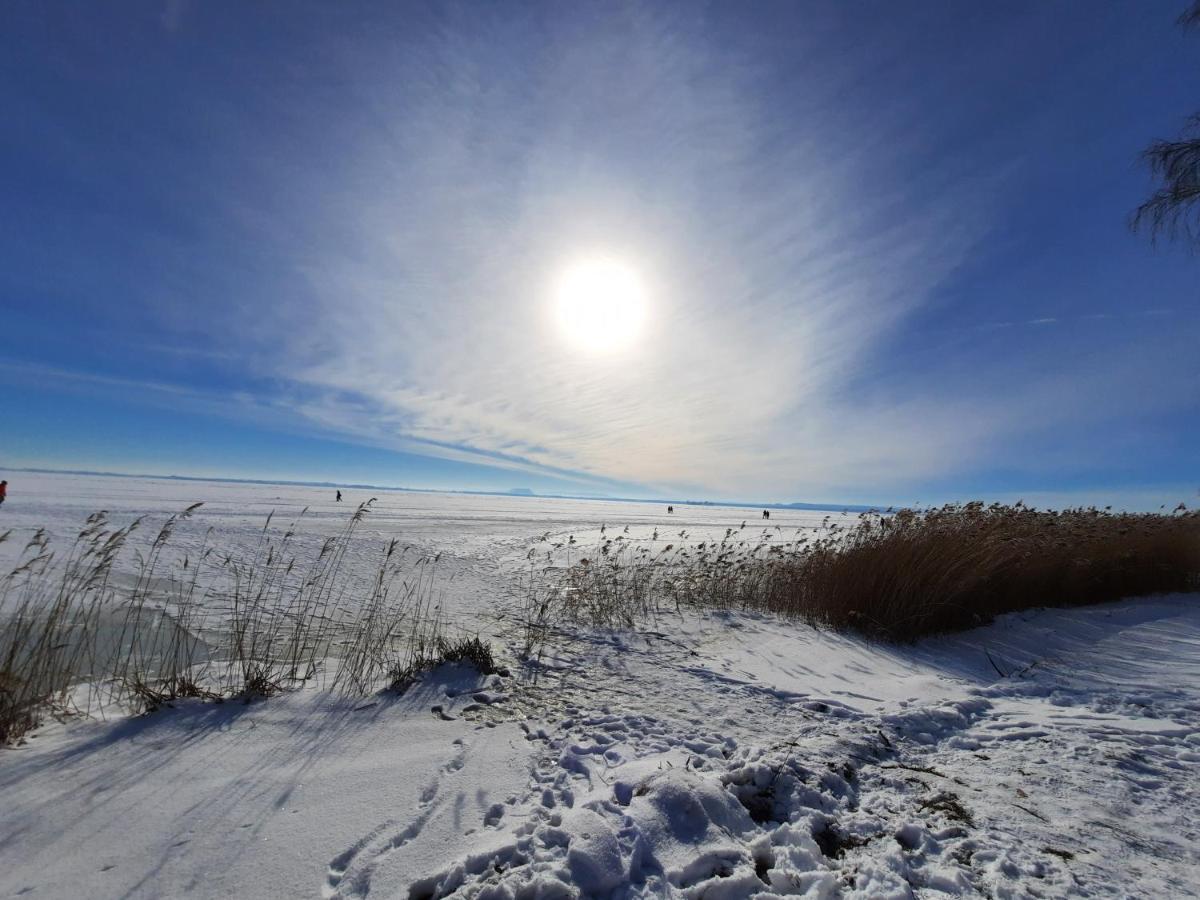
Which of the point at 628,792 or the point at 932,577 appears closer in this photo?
the point at 628,792

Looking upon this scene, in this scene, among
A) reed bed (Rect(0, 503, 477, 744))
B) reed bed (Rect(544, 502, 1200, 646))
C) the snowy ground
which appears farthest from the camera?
reed bed (Rect(544, 502, 1200, 646))

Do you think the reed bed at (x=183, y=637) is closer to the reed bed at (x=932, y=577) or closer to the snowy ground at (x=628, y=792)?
the snowy ground at (x=628, y=792)

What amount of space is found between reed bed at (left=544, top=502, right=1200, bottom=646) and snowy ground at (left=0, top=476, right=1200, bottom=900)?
1941mm

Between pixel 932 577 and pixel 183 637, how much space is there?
9245 millimetres

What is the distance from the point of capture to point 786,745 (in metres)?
2.96

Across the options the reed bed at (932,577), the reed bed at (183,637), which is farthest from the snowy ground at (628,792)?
the reed bed at (932,577)

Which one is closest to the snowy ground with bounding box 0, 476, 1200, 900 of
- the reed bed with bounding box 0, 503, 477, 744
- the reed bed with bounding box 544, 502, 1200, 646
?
the reed bed with bounding box 0, 503, 477, 744

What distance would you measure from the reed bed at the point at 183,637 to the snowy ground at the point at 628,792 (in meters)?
0.37

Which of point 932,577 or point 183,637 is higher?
point 932,577

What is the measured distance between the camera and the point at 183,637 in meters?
6.17

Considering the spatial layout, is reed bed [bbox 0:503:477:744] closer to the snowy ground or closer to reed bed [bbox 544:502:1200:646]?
the snowy ground

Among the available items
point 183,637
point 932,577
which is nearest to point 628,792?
point 932,577

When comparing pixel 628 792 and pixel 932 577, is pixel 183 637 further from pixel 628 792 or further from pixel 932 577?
pixel 932 577

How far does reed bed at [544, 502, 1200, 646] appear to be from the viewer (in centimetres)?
626
